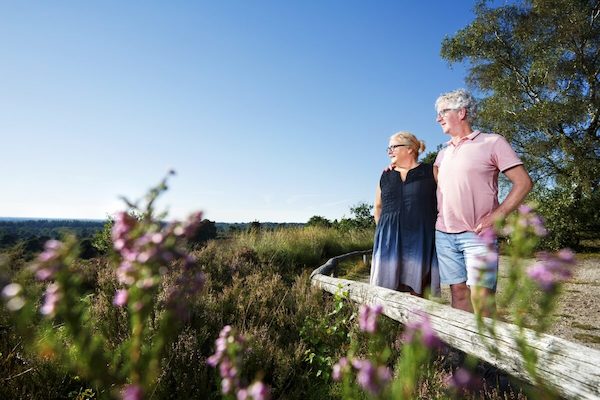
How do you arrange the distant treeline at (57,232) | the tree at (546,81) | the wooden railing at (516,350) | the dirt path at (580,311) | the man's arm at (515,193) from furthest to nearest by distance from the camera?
the tree at (546,81), the dirt path at (580,311), the man's arm at (515,193), the wooden railing at (516,350), the distant treeline at (57,232)

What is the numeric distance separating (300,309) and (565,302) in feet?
16.2

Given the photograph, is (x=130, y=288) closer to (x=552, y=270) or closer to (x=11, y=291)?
(x=11, y=291)

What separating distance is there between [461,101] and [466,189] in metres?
0.80

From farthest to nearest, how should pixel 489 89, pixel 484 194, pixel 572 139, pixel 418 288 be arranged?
pixel 489 89 → pixel 572 139 → pixel 418 288 → pixel 484 194

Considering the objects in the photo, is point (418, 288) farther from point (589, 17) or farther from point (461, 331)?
point (589, 17)

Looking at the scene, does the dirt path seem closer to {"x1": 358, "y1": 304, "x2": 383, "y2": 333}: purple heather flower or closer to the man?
the man

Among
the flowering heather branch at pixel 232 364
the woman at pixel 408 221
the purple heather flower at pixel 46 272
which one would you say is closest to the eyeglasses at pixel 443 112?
the woman at pixel 408 221

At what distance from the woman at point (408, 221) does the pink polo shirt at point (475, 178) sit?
599mm

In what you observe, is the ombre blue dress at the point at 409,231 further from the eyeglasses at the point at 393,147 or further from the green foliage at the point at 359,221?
the green foliage at the point at 359,221

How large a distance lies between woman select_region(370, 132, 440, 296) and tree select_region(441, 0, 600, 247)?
13.2 m

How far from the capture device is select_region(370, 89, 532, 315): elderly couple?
3186mm

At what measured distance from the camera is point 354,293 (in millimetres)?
4902

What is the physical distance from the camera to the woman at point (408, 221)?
157 inches

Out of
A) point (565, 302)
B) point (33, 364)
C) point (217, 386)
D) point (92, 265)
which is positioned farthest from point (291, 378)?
point (565, 302)
